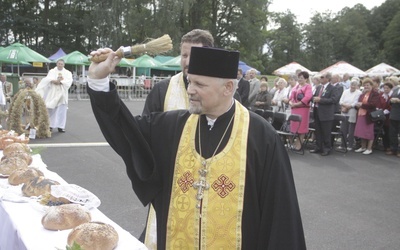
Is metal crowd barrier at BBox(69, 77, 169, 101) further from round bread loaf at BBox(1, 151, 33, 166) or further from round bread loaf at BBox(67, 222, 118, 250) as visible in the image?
round bread loaf at BBox(67, 222, 118, 250)

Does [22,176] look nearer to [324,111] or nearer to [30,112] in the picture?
[30,112]

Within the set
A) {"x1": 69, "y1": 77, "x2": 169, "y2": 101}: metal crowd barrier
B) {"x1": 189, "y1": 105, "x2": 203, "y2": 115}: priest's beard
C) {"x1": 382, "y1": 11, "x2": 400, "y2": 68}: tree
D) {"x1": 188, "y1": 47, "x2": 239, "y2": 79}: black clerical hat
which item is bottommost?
{"x1": 69, "y1": 77, "x2": 169, "y2": 101}: metal crowd barrier

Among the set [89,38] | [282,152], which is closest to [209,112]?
[282,152]

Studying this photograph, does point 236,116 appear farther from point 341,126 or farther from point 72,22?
point 72,22

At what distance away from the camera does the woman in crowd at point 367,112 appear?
1006cm

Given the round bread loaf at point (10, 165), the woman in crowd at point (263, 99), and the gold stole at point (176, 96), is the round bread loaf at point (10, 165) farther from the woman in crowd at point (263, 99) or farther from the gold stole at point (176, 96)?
the woman in crowd at point (263, 99)

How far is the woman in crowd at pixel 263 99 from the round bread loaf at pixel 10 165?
8.08m

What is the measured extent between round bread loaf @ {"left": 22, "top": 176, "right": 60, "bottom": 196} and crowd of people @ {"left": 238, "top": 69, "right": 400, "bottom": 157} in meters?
7.26

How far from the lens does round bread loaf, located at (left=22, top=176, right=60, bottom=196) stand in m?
3.00

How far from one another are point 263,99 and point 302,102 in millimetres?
1594

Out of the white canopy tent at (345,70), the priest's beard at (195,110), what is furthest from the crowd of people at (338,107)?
the white canopy tent at (345,70)

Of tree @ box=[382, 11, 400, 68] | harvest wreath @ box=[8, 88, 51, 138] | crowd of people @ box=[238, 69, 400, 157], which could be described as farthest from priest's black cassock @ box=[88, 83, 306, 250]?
tree @ box=[382, 11, 400, 68]

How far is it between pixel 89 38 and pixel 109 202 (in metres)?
37.9

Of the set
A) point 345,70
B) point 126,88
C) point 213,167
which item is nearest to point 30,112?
point 213,167
